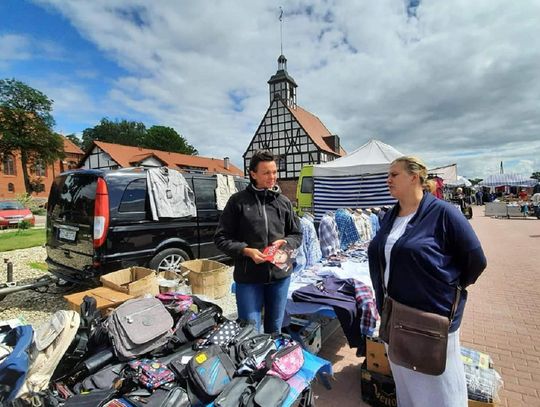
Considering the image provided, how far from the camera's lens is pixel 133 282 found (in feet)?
12.7

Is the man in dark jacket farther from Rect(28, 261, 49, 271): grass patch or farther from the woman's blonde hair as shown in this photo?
Rect(28, 261, 49, 271): grass patch

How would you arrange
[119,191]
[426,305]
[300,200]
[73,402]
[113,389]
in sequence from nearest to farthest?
[426,305] < [73,402] < [113,389] < [119,191] < [300,200]

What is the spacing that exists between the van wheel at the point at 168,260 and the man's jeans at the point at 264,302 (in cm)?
257

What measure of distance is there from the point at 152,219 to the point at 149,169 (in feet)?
2.70

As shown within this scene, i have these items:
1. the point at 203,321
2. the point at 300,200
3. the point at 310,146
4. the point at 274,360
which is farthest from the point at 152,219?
the point at 310,146

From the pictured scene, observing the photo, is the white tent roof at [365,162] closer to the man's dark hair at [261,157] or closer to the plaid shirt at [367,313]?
the plaid shirt at [367,313]

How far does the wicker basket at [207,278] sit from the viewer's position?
465cm

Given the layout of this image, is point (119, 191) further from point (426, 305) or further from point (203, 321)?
point (426, 305)

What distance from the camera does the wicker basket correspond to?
465 cm

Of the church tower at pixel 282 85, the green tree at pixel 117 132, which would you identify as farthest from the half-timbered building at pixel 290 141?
the green tree at pixel 117 132

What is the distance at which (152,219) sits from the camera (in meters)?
4.51

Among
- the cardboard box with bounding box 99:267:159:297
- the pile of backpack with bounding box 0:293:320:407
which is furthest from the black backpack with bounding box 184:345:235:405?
the cardboard box with bounding box 99:267:159:297

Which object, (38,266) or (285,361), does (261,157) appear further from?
(38,266)

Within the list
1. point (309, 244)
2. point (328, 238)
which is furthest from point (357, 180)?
point (309, 244)
